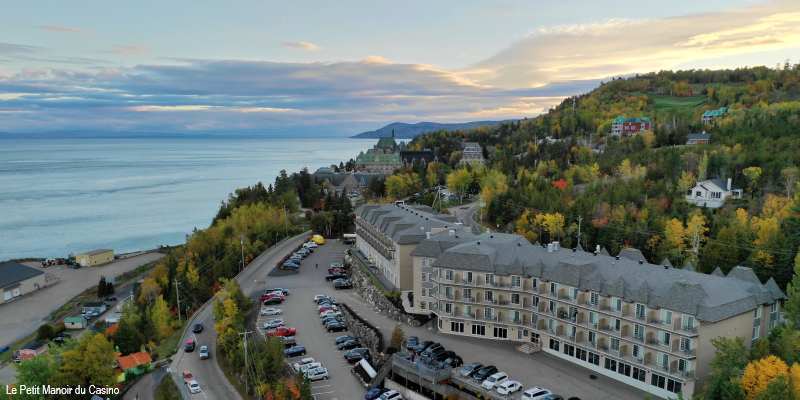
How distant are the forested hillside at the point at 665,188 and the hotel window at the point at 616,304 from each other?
16745mm

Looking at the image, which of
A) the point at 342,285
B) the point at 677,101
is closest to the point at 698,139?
the point at 342,285

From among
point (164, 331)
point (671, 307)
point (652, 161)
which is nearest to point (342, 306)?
point (164, 331)

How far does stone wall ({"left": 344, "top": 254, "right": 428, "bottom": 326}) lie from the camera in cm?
3754

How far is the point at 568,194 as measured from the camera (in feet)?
211

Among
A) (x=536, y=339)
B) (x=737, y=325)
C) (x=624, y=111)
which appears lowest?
(x=536, y=339)

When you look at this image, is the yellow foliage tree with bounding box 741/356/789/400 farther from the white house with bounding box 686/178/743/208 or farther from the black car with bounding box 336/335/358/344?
the white house with bounding box 686/178/743/208

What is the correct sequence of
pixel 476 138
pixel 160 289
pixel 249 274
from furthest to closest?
1. pixel 476 138
2. pixel 249 274
3. pixel 160 289

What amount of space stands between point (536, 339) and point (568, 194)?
36149mm

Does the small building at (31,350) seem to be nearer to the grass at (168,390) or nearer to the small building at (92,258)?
the grass at (168,390)

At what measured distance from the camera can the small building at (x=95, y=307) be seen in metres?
50.0

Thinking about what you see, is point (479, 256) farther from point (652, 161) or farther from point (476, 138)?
point (476, 138)

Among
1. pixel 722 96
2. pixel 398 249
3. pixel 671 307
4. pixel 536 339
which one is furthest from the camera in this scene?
pixel 722 96

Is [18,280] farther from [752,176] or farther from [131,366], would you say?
[752,176]

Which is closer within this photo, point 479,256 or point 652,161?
point 479,256
